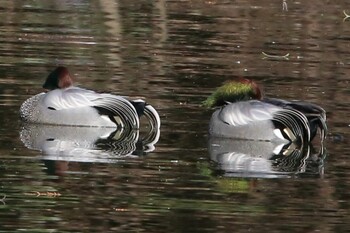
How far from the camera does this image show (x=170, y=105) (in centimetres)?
1491

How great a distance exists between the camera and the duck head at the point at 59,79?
14219mm

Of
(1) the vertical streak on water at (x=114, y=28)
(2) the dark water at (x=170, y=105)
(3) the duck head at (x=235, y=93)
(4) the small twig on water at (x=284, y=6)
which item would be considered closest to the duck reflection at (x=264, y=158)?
(2) the dark water at (x=170, y=105)

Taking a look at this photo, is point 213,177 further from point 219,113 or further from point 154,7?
point 154,7

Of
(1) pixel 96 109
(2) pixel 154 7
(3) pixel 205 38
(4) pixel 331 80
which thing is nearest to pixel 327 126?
(1) pixel 96 109

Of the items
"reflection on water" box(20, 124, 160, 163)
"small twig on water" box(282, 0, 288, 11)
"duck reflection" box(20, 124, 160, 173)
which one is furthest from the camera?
"small twig on water" box(282, 0, 288, 11)

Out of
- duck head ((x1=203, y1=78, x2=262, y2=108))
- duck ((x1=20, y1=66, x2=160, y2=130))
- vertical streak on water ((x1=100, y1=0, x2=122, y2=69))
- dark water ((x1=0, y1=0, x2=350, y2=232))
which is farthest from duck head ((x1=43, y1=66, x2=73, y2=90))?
vertical streak on water ((x1=100, y1=0, x2=122, y2=69))

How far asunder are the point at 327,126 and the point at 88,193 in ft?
14.3

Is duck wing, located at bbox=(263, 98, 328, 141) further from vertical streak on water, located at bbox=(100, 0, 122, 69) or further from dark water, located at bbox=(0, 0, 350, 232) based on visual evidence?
vertical streak on water, located at bbox=(100, 0, 122, 69)

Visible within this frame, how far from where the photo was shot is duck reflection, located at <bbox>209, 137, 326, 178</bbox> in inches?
459

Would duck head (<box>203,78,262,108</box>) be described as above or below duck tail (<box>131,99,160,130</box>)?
above

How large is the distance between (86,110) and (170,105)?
1370 mm

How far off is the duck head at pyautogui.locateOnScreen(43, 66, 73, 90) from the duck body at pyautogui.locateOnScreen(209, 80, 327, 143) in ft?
5.59

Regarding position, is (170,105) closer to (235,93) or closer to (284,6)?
(235,93)

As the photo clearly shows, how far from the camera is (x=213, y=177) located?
1127 centimetres
